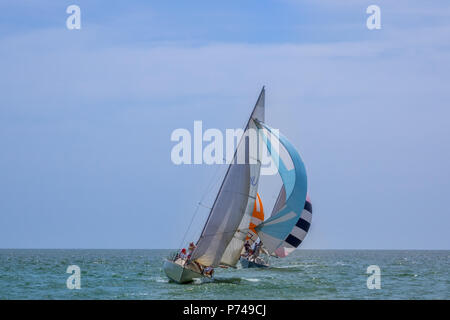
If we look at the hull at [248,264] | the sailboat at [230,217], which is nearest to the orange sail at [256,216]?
the hull at [248,264]

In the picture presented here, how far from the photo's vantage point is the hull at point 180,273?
37.0 metres

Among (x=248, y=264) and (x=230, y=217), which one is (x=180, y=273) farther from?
(x=248, y=264)

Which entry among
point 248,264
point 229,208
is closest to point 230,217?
point 229,208

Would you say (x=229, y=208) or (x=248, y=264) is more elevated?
(x=229, y=208)

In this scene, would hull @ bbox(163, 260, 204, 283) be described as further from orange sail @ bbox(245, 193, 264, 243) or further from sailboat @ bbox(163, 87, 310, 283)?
orange sail @ bbox(245, 193, 264, 243)

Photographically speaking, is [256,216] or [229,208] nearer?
[229,208]

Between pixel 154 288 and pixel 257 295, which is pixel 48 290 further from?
pixel 257 295

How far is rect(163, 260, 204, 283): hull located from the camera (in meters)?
37.0

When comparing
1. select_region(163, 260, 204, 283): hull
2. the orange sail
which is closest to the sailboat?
select_region(163, 260, 204, 283): hull

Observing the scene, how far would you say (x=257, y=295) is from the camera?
116ft

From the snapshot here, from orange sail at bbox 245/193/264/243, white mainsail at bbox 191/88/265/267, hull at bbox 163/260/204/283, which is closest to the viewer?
hull at bbox 163/260/204/283

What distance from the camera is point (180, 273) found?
3712cm
